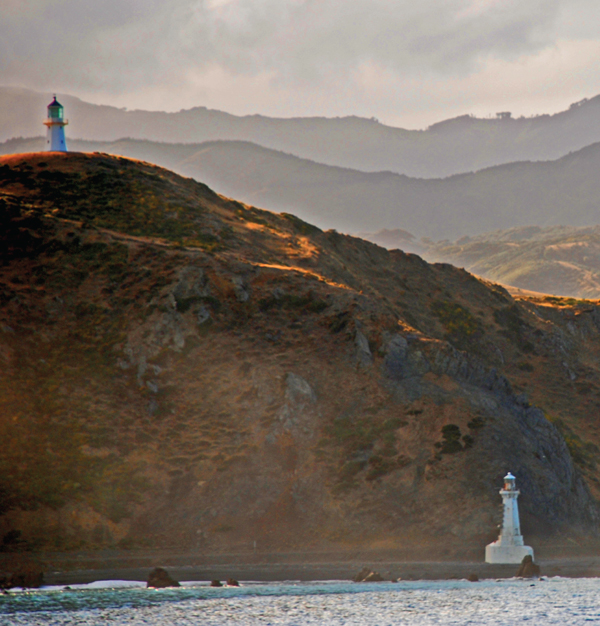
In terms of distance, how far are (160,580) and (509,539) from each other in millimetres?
26070

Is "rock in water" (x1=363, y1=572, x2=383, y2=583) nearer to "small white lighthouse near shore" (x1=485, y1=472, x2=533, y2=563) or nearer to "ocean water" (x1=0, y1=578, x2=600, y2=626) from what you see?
"ocean water" (x1=0, y1=578, x2=600, y2=626)

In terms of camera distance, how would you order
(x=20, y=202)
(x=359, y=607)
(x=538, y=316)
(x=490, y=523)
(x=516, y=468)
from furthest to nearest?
1. (x=538, y=316)
2. (x=20, y=202)
3. (x=516, y=468)
4. (x=490, y=523)
5. (x=359, y=607)

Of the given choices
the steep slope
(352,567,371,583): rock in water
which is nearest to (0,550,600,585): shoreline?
(352,567,371,583): rock in water

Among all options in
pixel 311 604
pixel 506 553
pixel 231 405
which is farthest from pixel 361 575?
pixel 231 405

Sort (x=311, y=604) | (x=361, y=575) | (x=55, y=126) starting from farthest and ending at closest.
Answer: (x=55, y=126), (x=361, y=575), (x=311, y=604)

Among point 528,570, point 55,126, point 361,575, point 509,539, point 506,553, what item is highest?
point 55,126

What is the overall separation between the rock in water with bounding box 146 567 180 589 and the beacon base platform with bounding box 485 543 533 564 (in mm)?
23847

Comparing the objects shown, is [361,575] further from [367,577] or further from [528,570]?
[528,570]

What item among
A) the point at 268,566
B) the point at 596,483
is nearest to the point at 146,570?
the point at 268,566

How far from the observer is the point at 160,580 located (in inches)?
2544

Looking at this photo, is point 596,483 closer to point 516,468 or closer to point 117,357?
point 516,468

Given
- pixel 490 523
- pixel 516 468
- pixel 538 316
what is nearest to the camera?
pixel 490 523

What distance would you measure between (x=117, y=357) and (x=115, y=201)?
28.3 metres

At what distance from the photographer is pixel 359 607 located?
2377 inches
